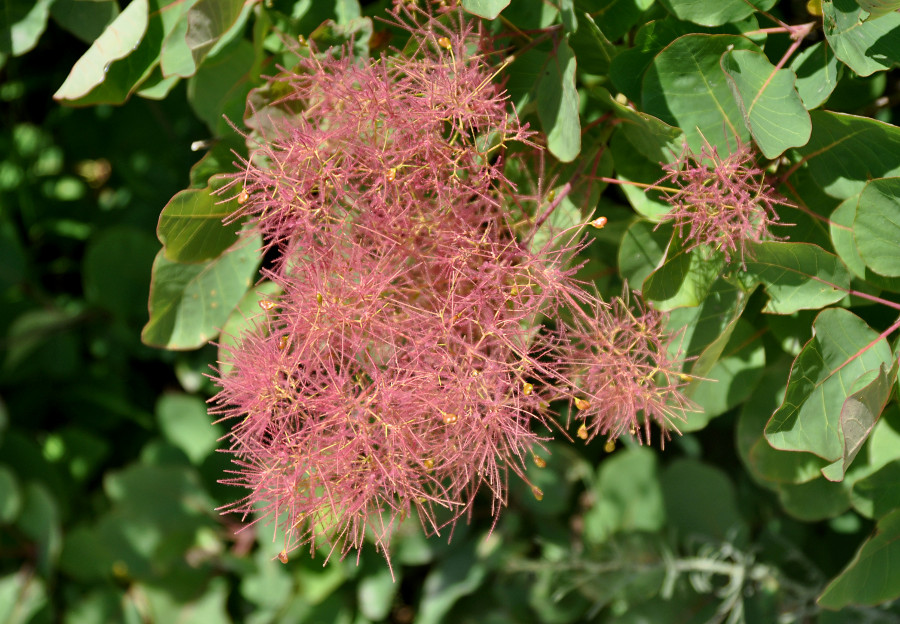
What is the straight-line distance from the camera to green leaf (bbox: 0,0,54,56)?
101 cm

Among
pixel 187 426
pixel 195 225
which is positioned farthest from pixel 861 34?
pixel 187 426

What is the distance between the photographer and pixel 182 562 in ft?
4.75

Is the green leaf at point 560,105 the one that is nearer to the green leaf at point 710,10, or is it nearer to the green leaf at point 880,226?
the green leaf at point 710,10

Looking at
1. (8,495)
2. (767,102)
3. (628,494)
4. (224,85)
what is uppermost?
(767,102)

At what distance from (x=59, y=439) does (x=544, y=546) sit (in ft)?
3.61

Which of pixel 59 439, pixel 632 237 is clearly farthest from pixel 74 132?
pixel 632 237

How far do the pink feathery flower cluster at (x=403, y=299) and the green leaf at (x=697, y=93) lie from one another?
0.52 feet

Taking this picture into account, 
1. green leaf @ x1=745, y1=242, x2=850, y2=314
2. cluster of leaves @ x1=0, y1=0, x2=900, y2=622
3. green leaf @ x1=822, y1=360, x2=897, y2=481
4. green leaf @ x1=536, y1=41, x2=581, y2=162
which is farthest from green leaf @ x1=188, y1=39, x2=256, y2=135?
green leaf @ x1=822, y1=360, x2=897, y2=481

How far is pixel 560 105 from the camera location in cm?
75

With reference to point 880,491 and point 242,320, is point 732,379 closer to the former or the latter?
point 880,491

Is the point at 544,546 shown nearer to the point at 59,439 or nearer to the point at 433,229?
the point at 433,229

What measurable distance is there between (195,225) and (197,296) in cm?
13

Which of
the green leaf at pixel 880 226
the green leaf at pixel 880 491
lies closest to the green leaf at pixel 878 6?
the green leaf at pixel 880 226

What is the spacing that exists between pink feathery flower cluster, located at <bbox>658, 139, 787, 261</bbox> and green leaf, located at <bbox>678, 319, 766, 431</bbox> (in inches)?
6.7
